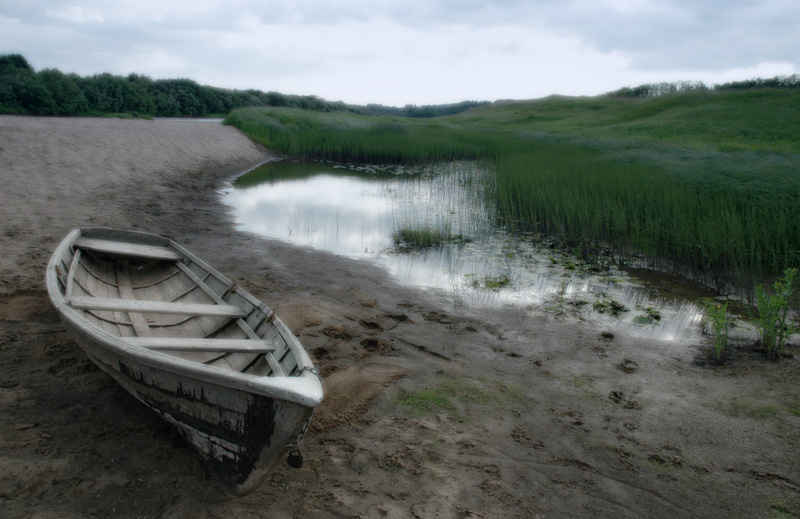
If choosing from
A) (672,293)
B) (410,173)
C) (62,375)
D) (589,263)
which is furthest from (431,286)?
(410,173)

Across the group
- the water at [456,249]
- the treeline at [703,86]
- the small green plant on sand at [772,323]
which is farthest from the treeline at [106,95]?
the treeline at [703,86]

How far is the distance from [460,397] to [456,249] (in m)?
4.07

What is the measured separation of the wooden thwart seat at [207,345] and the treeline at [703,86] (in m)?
29.2

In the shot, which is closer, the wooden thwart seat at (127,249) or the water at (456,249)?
the wooden thwart seat at (127,249)

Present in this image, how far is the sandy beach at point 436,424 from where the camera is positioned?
8.17 ft

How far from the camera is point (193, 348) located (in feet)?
9.77

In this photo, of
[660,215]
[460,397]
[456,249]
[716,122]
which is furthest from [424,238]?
[716,122]

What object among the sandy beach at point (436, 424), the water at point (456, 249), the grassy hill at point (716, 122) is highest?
the grassy hill at point (716, 122)

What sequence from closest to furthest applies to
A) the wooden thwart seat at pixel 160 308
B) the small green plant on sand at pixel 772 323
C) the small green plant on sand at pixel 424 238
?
the wooden thwart seat at pixel 160 308 < the small green plant on sand at pixel 772 323 < the small green plant on sand at pixel 424 238

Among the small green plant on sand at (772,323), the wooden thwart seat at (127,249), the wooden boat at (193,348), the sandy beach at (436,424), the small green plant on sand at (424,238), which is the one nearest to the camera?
the wooden boat at (193,348)

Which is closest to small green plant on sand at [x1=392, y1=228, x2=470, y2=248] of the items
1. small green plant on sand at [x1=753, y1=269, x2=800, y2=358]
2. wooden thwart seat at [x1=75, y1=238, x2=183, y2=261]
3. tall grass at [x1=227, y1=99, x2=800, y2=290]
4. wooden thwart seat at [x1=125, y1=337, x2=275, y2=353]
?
tall grass at [x1=227, y1=99, x2=800, y2=290]

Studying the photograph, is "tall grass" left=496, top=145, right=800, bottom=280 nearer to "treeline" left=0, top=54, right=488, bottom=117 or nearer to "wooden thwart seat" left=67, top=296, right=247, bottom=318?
"wooden thwart seat" left=67, top=296, right=247, bottom=318

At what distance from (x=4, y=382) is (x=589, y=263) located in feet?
20.2

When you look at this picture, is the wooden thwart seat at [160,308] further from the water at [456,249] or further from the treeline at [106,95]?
the treeline at [106,95]
